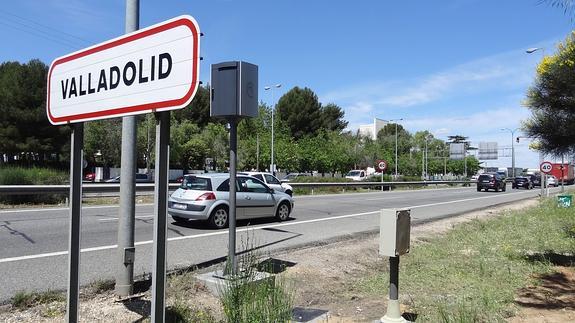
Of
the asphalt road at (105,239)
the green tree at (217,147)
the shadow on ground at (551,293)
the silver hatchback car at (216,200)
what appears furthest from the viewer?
the green tree at (217,147)

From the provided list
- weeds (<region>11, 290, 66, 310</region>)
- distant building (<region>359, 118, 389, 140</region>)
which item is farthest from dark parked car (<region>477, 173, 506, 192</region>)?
distant building (<region>359, 118, 389, 140</region>)

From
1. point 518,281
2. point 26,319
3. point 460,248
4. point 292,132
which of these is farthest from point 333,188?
point 292,132

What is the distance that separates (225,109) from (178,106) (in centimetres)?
362

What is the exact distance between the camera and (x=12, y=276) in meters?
6.90

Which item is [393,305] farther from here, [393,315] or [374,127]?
[374,127]

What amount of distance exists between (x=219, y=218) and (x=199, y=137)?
49661 mm

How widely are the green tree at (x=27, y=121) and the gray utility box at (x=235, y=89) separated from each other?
43.3 meters

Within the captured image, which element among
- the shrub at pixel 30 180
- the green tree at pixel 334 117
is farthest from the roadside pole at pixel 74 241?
the green tree at pixel 334 117

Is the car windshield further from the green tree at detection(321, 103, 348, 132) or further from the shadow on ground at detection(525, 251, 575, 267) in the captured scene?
the green tree at detection(321, 103, 348, 132)

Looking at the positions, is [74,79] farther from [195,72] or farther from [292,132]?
[292,132]

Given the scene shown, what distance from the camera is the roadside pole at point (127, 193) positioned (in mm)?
5562

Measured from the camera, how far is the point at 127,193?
5625 millimetres

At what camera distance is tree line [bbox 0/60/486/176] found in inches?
1857

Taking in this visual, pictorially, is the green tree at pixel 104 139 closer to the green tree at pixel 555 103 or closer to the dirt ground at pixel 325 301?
the dirt ground at pixel 325 301
